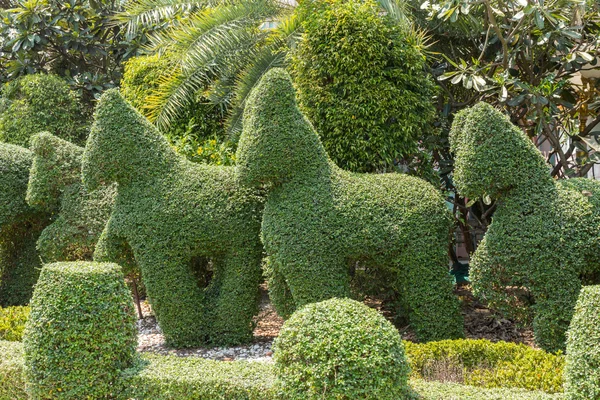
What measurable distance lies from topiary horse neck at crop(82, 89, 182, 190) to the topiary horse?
1.08 meters

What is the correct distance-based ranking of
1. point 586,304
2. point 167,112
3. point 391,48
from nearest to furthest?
point 586,304 → point 391,48 → point 167,112

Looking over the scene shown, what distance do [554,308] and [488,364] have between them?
74 centimetres

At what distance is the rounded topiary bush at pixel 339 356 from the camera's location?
13.5ft

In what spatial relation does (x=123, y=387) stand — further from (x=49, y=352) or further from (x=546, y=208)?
(x=546, y=208)

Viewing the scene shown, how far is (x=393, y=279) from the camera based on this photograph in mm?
6941

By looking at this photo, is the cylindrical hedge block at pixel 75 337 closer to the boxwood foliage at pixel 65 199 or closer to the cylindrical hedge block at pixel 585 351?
the boxwood foliage at pixel 65 199

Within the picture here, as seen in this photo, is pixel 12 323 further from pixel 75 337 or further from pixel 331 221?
pixel 331 221

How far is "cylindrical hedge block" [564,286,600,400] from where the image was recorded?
4.03 metres

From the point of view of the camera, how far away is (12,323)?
292 inches

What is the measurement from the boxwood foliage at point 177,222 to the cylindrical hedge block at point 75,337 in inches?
66.5

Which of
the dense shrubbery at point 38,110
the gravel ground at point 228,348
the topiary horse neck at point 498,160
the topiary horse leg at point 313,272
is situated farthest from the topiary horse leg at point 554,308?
the dense shrubbery at point 38,110

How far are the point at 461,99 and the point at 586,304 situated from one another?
546 centimetres

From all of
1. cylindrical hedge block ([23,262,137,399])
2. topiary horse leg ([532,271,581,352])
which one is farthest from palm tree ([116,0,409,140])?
topiary horse leg ([532,271,581,352])

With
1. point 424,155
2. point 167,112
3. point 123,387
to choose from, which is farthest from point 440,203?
point 167,112
